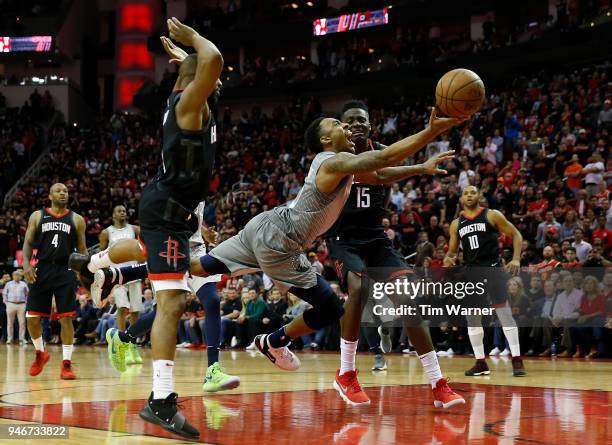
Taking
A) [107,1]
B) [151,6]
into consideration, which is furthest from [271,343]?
[107,1]

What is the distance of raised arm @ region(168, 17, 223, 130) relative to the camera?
4680 millimetres

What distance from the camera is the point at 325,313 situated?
5926mm

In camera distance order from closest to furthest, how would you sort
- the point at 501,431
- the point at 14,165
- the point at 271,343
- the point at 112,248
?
the point at 501,431, the point at 271,343, the point at 112,248, the point at 14,165

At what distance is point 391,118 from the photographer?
2469 cm

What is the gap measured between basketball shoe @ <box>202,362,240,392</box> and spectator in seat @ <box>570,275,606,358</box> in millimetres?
7328

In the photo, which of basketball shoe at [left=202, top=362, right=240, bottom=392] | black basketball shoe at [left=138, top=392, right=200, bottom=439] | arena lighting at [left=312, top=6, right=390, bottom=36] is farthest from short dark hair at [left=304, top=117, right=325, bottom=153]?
arena lighting at [left=312, top=6, right=390, bottom=36]

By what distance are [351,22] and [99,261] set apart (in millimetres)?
25065

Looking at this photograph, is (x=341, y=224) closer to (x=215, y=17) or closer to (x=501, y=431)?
(x=501, y=431)

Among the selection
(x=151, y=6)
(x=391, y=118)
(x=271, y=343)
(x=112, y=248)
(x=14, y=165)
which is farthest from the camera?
(x=151, y=6)

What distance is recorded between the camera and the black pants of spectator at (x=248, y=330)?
15320 millimetres

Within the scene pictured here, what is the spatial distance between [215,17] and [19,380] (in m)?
28.2

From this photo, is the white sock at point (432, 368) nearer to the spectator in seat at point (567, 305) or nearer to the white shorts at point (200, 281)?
the white shorts at point (200, 281)

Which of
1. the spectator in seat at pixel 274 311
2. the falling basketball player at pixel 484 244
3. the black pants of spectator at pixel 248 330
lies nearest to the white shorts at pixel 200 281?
the falling basketball player at pixel 484 244

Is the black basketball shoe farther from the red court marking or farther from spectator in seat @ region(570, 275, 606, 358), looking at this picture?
spectator in seat @ region(570, 275, 606, 358)
